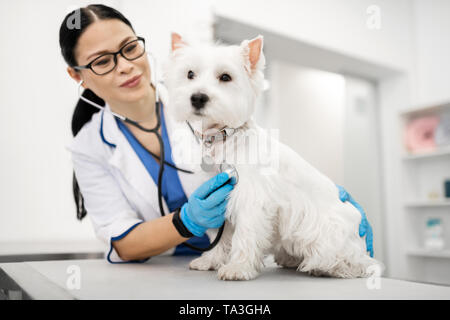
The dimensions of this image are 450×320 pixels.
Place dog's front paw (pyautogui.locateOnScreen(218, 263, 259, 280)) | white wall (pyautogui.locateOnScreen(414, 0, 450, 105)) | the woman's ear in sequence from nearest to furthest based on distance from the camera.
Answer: dog's front paw (pyautogui.locateOnScreen(218, 263, 259, 280))
the woman's ear
white wall (pyautogui.locateOnScreen(414, 0, 450, 105))

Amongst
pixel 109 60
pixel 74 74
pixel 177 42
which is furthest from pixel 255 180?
pixel 74 74

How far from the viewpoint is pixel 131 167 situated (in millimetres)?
1232

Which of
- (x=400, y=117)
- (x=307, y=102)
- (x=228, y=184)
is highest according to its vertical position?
(x=400, y=117)

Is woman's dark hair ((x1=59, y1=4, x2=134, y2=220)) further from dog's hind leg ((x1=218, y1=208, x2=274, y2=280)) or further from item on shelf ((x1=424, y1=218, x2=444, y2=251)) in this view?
item on shelf ((x1=424, y1=218, x2=444, y2=251))

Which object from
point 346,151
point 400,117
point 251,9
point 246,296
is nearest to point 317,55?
point 251,9

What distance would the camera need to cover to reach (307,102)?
1.79 m

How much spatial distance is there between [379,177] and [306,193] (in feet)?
7.44

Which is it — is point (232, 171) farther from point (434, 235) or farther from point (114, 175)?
point (434, 235)

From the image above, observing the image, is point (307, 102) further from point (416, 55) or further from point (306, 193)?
point (416, 55)

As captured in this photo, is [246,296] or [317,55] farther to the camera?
[317,55]

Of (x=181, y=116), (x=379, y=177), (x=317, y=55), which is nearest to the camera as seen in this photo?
(x=181, y=116)

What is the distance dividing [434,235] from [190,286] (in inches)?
119

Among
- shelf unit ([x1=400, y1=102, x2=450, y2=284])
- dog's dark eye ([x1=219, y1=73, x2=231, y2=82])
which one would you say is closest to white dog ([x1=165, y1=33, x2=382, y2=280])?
dog's dark eye ([x1=219, y1=73, x2=231, y2=82])

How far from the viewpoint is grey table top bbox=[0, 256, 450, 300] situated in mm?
706
